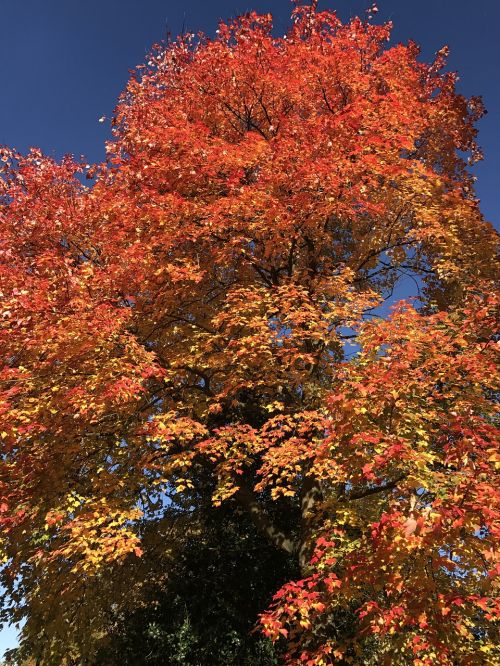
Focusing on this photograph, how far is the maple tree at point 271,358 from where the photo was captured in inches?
271

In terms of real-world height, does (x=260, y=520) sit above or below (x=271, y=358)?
below

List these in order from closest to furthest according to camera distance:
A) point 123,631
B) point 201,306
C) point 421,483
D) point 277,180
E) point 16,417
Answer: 1. point 421,483
2. point 16,417
3. point 277,180
4. point 123,631
5. point 201,306

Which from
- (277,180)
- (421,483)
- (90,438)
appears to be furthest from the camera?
(277,180)

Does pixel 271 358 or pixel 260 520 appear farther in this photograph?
pixel 260 520

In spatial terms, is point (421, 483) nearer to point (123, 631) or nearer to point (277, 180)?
point (277, 180)

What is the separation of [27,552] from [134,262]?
6.66m

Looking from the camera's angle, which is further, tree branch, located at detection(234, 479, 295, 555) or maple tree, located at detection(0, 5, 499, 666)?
tree branch, located at detection(234, 479, 295, 555)

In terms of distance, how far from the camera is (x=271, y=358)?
9.50 m

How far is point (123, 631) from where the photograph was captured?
12211mm

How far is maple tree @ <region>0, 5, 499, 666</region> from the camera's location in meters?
6.87

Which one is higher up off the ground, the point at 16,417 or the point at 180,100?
the point at 180,100

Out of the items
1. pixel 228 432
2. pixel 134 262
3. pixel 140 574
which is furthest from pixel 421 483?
pixel 140 574

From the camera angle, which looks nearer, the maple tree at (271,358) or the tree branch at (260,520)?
the maple tree at (271,358)

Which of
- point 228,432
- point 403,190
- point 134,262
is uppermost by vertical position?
point 403,190
